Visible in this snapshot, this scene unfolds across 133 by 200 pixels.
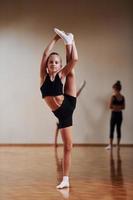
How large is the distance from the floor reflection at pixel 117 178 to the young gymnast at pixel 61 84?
52cm

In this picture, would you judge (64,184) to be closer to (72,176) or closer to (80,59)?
(72,176)

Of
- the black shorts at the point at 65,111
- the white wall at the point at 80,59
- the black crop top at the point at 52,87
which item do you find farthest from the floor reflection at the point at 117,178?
the white wall at the point at 80,59

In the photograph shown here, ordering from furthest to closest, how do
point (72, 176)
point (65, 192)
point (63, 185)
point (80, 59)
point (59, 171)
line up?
point (80, 59) < point (59, 171) < point (72, 176) < point (63, 185) < point (65, 192)

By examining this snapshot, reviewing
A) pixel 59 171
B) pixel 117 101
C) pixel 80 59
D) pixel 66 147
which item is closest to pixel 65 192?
pixel 66 147

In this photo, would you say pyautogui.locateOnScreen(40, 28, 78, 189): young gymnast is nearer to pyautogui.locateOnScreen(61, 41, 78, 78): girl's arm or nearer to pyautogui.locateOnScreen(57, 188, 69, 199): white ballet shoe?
pyautogui.locateOnScreen(61, 41, 78, 78): girl's arm

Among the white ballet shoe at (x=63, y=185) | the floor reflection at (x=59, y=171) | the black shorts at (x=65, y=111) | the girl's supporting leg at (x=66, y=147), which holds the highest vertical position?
the black shorts at (x=65, y=111)

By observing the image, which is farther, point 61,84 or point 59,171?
point 59,171

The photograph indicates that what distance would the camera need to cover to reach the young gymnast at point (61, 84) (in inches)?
141

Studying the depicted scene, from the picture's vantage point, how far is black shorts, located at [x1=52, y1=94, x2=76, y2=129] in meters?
3.62

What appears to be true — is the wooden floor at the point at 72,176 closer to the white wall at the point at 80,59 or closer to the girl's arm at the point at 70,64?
the girl's arm at the point at 70,64

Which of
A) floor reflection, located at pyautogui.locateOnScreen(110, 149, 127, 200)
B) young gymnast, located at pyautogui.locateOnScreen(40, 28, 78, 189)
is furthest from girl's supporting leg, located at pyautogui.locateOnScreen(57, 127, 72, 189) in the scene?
floor reflection, located at pyautogui.locateOnScreen(110, 149, 127, 200)

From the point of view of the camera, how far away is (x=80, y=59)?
26.6ft

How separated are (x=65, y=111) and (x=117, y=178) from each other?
1029 millimetres

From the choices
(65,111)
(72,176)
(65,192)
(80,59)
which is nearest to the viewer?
(65,192)
